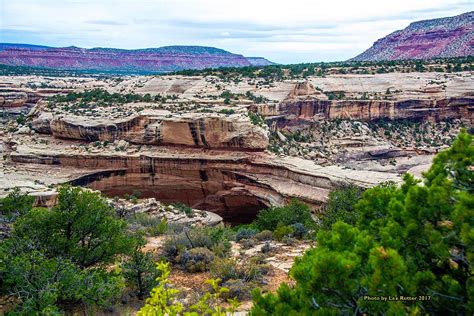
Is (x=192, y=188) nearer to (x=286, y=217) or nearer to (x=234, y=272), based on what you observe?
(x=286, y=217)

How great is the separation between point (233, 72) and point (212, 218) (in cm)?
2675

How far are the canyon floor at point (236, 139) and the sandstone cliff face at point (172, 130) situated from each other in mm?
62

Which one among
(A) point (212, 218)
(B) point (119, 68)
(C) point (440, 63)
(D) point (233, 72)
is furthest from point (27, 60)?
(A) point (212, 218)

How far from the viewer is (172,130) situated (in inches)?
1115

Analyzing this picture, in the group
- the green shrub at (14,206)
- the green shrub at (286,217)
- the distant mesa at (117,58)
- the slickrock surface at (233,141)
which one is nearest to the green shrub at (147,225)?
the slickrock surface at (233,141)

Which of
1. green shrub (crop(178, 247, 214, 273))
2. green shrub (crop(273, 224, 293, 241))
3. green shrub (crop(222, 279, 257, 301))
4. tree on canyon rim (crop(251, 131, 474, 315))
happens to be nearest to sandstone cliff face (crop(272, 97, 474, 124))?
green shrub (crop(273, 224, 293, 241))

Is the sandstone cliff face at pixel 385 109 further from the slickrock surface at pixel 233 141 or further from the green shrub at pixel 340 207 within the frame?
the green shrub at pixel 340 207

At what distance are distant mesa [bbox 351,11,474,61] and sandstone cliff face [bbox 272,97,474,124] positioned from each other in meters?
50.9

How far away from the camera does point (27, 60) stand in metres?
136

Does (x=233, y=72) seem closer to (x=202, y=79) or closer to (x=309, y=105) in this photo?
(x=202, y=79)

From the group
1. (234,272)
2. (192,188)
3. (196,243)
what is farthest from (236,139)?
(234,272)

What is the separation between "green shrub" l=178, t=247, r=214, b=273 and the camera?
12336mm

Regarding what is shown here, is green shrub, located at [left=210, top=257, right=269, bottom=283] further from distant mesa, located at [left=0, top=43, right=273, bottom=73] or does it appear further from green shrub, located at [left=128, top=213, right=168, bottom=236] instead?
distant mesa, located at [left=0, top=43, right=273, bottom=73]

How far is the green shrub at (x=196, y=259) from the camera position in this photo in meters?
12.3
